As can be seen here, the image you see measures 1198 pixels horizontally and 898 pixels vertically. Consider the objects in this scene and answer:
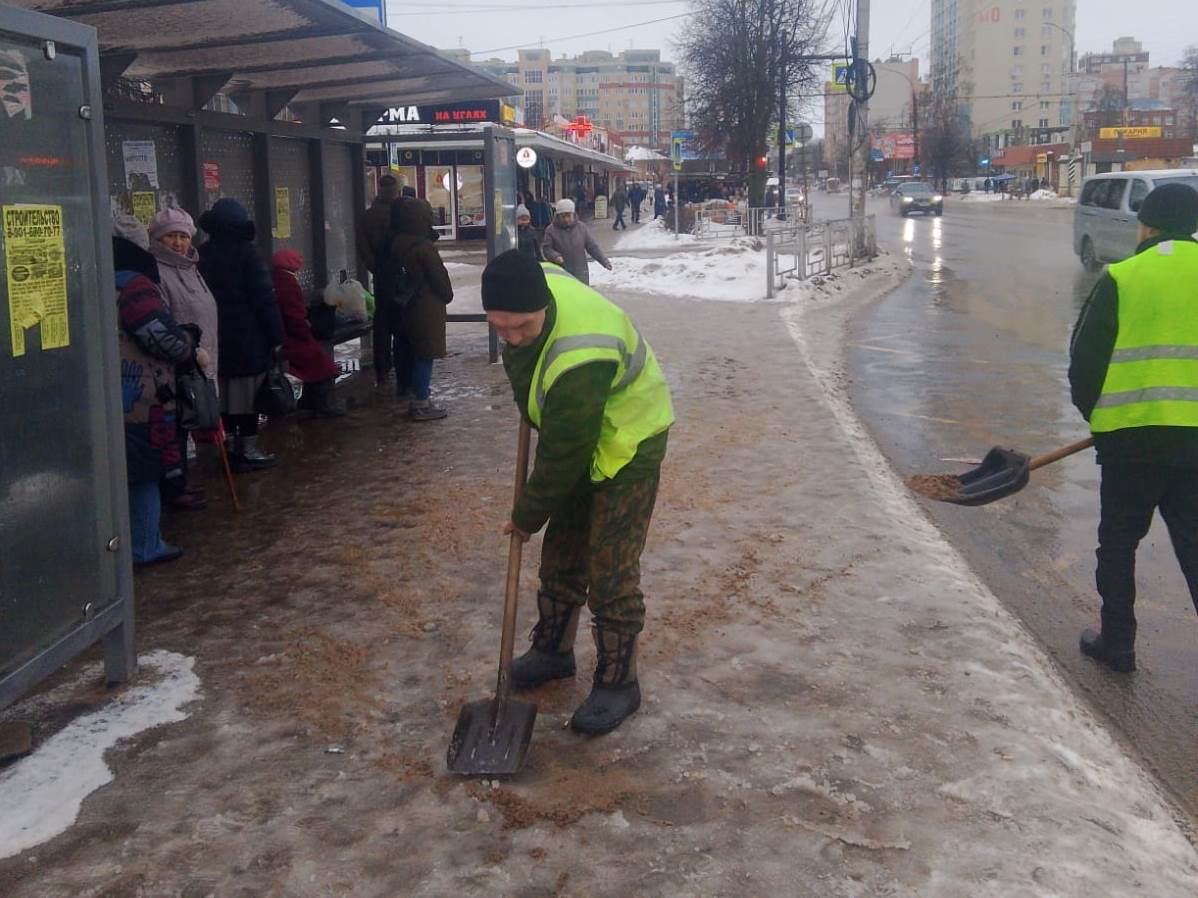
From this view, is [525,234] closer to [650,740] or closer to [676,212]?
[650,740]

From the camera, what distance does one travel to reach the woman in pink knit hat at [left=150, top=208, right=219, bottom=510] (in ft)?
20.5

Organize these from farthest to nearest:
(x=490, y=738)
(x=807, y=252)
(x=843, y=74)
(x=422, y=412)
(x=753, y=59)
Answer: (x=753, y=59) < (x=843, y=74) < (x=807, y=252) < (x=422, y=412) < (x=490, y=738)

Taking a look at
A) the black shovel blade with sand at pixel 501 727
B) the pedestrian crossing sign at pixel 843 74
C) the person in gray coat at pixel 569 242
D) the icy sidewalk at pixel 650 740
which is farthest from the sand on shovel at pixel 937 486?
the pedestrian crossing sign at pixel 843 74

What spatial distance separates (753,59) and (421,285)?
28.5 meters

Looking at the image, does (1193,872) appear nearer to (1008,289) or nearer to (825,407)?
→ (825,407)

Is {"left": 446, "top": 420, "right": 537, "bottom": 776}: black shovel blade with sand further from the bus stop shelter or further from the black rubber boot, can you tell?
the black rubber boot

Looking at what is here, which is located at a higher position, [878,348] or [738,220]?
[738,220]

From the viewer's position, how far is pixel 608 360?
3.61 m

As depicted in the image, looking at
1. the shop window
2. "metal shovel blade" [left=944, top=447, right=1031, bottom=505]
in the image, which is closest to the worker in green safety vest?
"metal shovel blade" [left=944, top=447, right=1031, bottom=505]

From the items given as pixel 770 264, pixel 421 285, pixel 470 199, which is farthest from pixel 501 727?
pixel 470 199

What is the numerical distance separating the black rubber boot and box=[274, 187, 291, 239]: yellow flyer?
24.0 ft

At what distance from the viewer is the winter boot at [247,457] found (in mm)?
7715

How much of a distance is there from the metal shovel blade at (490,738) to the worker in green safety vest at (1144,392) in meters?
2.41

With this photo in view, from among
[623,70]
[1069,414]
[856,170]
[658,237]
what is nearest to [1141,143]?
[658,237]
